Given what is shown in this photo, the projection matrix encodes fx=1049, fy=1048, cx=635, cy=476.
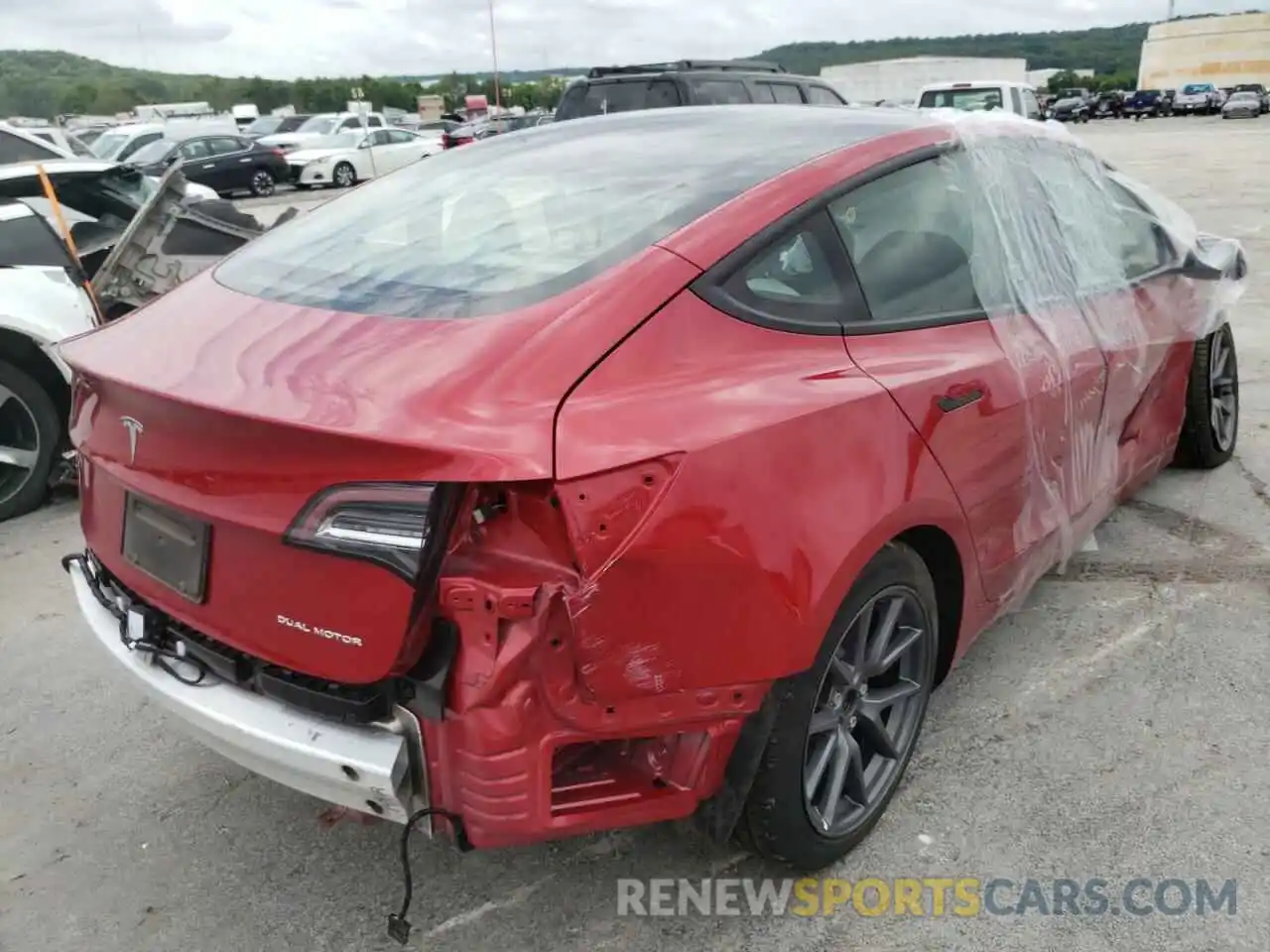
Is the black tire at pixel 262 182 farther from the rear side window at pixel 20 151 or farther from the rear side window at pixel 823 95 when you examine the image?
the rear side window at pixel 20 151

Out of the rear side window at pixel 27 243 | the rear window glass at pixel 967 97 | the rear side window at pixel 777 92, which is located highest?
the rear window glass at pixel 967 97

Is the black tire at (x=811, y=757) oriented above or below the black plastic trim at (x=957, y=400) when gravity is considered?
below

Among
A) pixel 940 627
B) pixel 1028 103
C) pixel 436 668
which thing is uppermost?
pixel 1028 103

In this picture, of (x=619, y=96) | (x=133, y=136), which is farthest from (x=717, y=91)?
(x=133, y=136)

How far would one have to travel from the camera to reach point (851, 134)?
269cm

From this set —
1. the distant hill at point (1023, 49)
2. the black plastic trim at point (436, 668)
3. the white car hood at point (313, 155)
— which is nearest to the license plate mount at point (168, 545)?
the black plastic trim at point (436, 668)

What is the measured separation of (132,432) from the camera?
216 cm

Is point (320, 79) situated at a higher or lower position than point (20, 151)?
higher

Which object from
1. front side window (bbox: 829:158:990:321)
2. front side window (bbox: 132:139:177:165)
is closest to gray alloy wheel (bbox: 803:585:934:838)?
front side window (bbox: 829:158:990:321)

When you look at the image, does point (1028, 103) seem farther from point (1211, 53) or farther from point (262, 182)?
point (1211, 53)

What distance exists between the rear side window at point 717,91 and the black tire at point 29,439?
7.64 metres

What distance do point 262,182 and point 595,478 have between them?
24606 mm

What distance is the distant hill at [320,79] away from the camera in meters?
60.5

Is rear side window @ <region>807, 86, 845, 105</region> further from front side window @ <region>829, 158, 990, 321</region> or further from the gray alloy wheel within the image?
the gray alloy wheel
